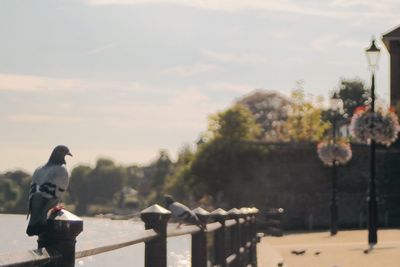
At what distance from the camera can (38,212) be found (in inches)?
156

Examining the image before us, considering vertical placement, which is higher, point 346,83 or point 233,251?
point 346,83

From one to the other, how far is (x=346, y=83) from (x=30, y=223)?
367ft

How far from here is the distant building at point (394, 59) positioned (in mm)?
62531

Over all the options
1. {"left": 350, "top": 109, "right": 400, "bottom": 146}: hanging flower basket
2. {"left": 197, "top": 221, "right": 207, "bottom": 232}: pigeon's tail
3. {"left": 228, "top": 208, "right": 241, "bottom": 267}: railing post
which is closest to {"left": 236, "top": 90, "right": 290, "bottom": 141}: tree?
{"left": 350, "top": 109, "right": 400, "bottom": 146}: hanging flower basket

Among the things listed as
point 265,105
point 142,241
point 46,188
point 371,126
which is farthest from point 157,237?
point 265,105

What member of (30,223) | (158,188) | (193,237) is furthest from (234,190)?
(158,188)

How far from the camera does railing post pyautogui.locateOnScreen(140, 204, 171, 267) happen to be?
5.67 meters

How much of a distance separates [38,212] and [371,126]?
2656 cm

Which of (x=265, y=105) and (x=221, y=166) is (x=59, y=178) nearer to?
(x=221, y=166)

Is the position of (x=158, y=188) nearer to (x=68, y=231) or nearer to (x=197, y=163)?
(x=197, y=163)

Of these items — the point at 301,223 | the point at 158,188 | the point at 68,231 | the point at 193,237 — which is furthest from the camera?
the point at 158,188

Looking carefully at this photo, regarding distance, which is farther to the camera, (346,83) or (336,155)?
(346,83)

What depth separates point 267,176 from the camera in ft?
191

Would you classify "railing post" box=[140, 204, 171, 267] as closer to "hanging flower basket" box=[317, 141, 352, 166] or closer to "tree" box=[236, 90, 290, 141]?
"hanging flower basket" box=[317, 141, 352, 166]
